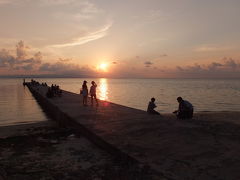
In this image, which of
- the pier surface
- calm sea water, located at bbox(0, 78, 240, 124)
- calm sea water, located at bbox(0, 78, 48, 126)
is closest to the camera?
the pier surface

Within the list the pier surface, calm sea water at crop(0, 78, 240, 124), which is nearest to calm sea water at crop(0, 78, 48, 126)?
calm sea water at crop(0, 78, 240, 124)

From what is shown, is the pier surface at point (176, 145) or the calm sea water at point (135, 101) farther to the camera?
the calm sea water at point (135, 101)

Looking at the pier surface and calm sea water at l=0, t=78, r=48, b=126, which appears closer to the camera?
the pier surface

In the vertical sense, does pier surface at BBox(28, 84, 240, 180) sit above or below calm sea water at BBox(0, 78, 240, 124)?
above

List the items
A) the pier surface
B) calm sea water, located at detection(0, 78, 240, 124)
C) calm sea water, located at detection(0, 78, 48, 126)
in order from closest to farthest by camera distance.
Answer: the pier surface, calm sea water, located at detection(0, 78, 48, 126), calm sea water, located at detection(0, 78, 240, 124)

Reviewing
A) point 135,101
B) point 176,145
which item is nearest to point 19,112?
point 176,145

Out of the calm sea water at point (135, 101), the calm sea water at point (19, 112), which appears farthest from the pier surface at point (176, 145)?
the calm sea water at point (135, 101)

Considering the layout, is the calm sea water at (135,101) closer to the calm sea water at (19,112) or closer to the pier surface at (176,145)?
the calm sea water at (19,112)

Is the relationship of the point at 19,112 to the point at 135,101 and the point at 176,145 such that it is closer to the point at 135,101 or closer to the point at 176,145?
the point at 176,145

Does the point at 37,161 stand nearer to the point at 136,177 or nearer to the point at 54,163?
the point at 54,163

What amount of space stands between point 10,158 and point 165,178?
4.66 metres

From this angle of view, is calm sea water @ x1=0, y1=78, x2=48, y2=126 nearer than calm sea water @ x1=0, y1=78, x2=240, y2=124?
Yes

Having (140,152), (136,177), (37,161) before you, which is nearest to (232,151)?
(140,152)

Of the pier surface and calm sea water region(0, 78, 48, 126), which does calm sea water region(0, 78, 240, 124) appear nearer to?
calm sea water region(0, 78, 48, 126)
